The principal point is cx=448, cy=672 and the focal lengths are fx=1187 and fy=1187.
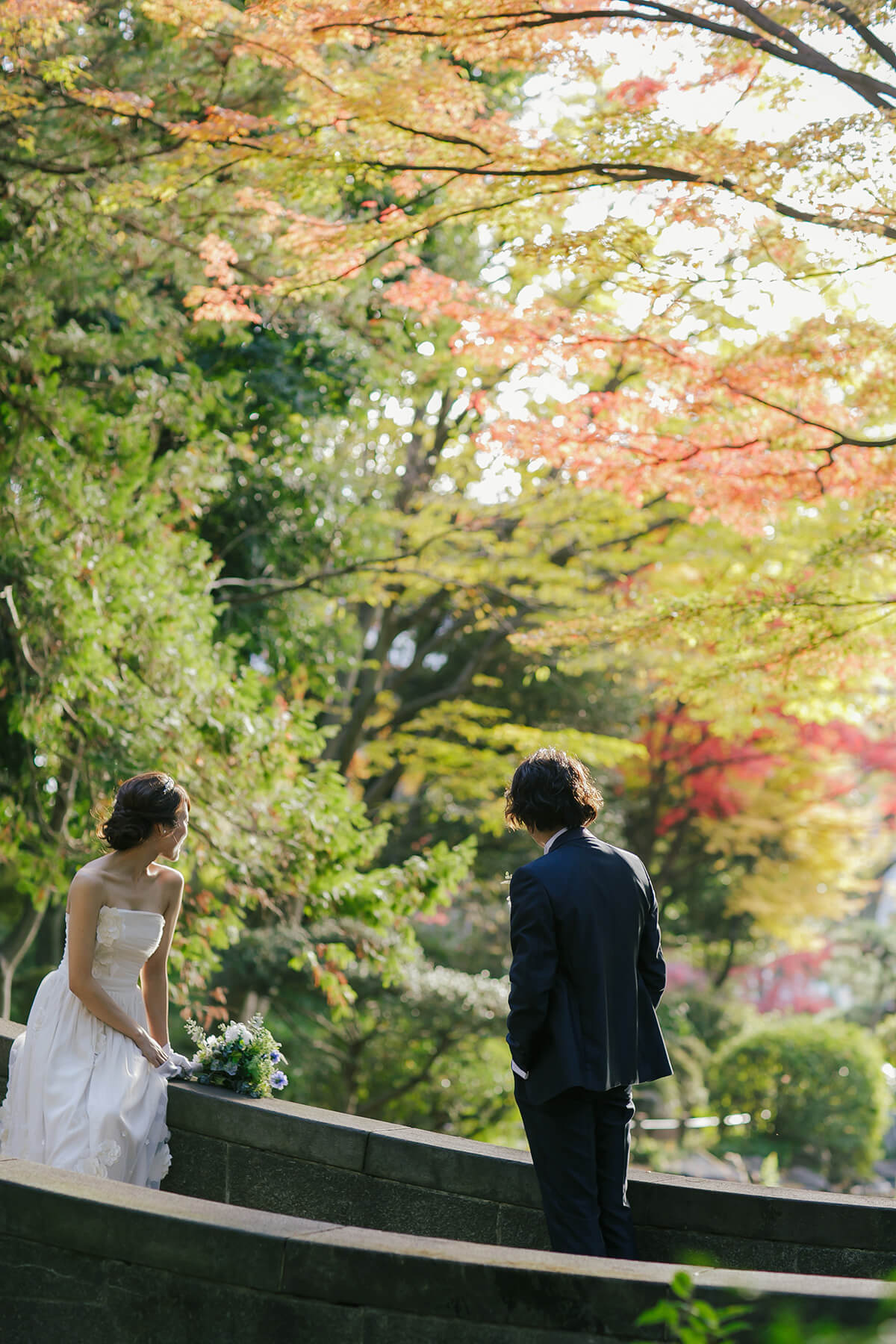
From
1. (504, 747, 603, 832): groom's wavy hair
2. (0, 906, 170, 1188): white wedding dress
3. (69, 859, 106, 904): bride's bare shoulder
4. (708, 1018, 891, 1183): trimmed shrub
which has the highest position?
(504, 747, 603, 832): groom's wavy hair

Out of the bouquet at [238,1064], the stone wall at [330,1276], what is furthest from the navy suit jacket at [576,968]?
the bouquet at [238,1064]

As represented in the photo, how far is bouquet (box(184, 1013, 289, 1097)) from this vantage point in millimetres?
4332

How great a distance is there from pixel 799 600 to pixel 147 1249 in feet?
→ 15.9

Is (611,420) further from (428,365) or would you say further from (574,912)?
(574,912)

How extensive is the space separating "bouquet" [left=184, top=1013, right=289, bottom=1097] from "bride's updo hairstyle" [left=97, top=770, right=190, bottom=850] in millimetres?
834

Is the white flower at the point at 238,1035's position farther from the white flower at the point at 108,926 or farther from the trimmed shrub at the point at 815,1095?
the trimmed shrub at the point at 815,1095

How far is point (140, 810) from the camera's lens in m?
4.05

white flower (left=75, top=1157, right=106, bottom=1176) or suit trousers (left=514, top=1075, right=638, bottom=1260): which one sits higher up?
suit trousers (left=514, top=1075, right=638, bottom=1260)

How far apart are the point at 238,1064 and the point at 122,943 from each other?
0.64m

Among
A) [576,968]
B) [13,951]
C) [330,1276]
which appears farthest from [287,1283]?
[13,951]

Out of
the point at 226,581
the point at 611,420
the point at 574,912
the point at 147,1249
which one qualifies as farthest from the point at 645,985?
the point at 226,581

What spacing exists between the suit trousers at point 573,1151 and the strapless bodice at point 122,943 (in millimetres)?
1448

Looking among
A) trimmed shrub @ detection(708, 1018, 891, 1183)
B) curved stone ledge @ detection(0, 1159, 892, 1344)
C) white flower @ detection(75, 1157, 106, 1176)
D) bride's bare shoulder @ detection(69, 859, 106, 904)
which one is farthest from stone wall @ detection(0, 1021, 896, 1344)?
trimmed shrub @ detection(708, 1018, 891, 1183)

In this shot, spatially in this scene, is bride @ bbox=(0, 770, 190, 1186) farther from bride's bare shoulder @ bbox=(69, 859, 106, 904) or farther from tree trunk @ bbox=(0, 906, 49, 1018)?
tree trunk @ bbox=(0, 906, 49, 1018)
